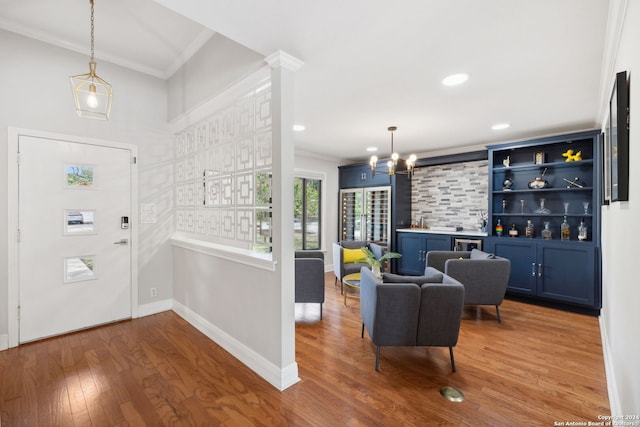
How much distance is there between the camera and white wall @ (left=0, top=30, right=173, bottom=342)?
2664 millimetres

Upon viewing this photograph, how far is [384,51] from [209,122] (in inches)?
77.9

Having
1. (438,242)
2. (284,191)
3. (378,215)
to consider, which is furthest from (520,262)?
(284,191)

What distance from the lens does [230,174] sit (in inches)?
110

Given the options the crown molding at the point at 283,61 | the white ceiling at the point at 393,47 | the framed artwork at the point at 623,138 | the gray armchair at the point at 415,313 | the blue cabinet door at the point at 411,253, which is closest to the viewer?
the framed artwork at the point at 623,138

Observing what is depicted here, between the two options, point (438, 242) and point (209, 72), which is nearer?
point (209, 72)

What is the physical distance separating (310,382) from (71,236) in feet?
9.35

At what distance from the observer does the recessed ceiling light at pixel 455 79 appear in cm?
246

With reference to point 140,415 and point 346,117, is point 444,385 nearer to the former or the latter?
point 140,415

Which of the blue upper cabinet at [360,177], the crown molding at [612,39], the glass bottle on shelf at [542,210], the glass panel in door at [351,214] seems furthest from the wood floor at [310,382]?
the blue upper cabinet at [360,177]

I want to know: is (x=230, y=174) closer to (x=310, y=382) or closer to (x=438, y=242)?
(x=310, y=382)

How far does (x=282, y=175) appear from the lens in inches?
83.5

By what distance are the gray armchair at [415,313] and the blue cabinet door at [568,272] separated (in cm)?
261

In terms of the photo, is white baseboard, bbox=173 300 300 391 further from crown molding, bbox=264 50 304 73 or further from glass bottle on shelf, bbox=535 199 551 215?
glass bottle on shelf, bbox=535 199 551 215

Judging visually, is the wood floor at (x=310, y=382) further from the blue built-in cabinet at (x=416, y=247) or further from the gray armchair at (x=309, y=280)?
the blue built-in cabinet at (x=416, y=247)
